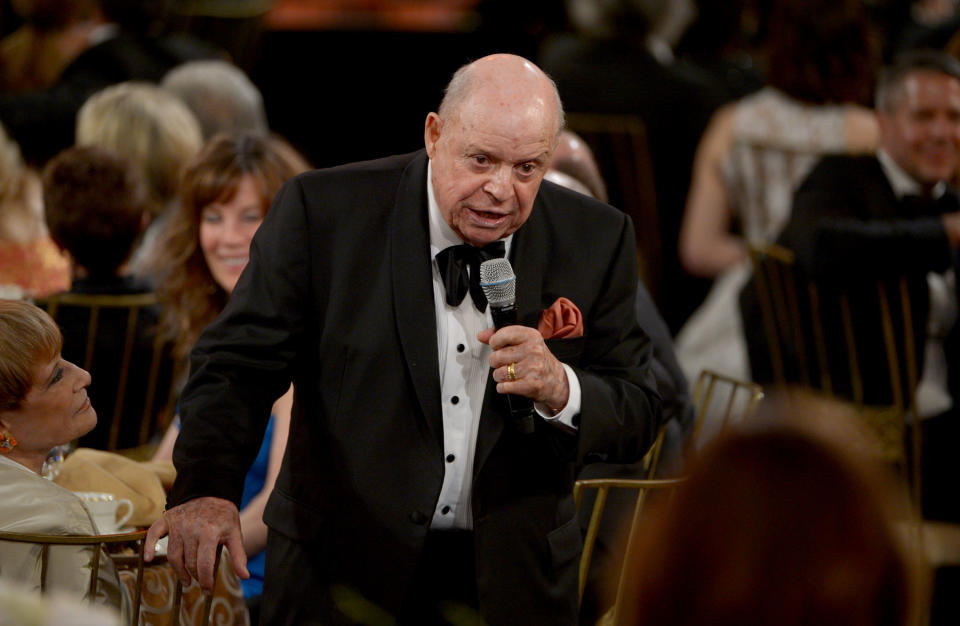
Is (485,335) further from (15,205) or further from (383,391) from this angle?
(15,205)

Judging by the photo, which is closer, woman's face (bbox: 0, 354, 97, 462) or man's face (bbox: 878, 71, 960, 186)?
woman's face (bbox: 0, 354, 97, 462)

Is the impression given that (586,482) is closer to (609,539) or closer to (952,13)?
Result: (609,539)

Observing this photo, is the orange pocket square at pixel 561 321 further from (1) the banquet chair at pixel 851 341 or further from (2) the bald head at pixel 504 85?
(1) the banquet chair at pixel 851 341

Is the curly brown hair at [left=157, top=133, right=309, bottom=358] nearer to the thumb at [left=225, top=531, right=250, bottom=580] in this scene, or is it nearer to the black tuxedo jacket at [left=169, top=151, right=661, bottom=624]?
the black tuxedo jacket at [left=169, top=151, right=661, bottom=624]

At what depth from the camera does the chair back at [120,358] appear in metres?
3.60

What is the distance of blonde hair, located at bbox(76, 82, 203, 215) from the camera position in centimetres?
439

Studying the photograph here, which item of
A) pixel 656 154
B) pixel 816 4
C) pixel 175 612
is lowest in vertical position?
pixel 175 612

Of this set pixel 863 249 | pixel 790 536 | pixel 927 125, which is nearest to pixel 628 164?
pixel 927 125

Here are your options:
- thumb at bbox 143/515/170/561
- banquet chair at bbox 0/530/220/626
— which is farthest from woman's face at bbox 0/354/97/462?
thumb at bbox 143/515/170/561

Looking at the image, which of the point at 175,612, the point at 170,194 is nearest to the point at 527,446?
the point at 175,612

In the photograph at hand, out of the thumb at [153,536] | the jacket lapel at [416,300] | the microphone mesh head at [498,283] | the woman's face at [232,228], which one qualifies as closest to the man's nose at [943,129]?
the woman's face at [232,228]

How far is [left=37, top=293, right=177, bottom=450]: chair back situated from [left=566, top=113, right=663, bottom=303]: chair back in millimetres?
2204

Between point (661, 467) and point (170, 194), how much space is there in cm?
212

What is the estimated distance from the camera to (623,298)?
235 centimetres
